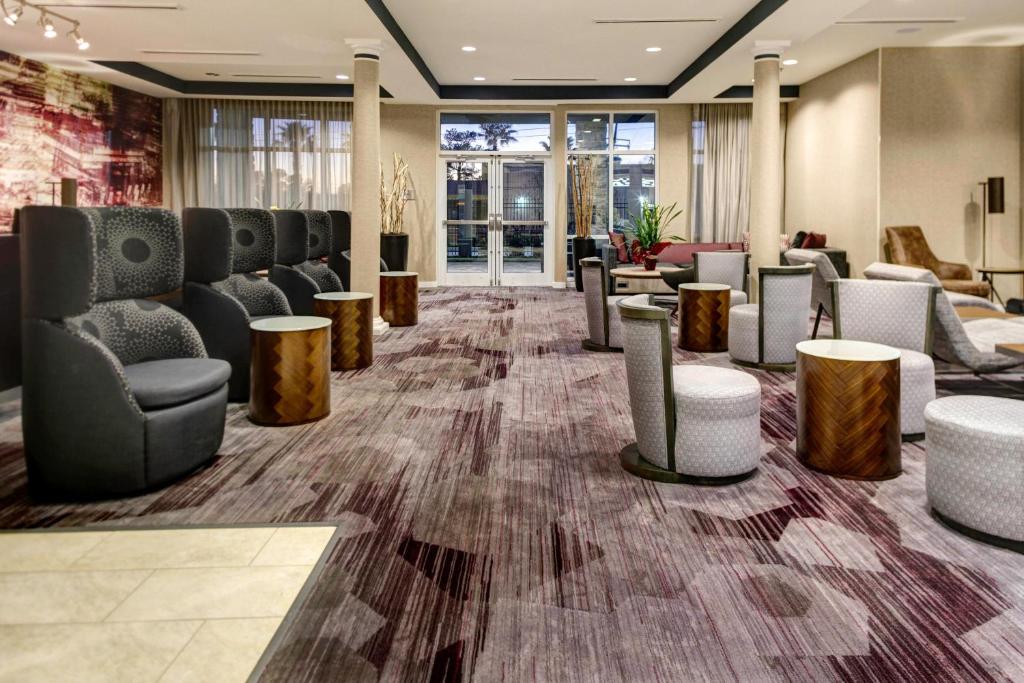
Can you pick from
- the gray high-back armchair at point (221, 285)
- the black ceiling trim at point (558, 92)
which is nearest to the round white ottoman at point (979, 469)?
the gray high-back armchair at point (221, 285)

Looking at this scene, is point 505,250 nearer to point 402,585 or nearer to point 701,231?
point 701,231

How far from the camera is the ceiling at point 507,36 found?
7.34 meters

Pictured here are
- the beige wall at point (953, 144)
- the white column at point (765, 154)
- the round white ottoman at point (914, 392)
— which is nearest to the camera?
the round white ottoman at point (914, 392)

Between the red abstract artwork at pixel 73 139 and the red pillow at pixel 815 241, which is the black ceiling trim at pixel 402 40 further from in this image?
the red pillow at pixel 815 241

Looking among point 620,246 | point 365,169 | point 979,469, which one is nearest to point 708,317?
point 365,169

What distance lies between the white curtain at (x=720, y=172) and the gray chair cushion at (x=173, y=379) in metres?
10.9

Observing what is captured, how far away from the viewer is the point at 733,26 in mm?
8320

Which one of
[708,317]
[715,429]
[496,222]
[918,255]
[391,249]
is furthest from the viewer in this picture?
[496,222]

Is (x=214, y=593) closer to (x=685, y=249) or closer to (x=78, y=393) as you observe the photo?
(x=78, y=393)

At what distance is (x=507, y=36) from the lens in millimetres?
8805

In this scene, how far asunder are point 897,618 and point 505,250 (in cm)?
1185

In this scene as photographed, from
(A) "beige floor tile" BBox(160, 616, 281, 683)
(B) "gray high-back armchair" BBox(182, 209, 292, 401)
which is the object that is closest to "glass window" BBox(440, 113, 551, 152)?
(B) "gray high-back armchair" BBox(182, 209, 292, 401)

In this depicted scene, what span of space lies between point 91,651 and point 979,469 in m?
2.91

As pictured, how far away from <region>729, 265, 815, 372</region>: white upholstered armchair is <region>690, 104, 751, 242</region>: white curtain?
7.38 meters
